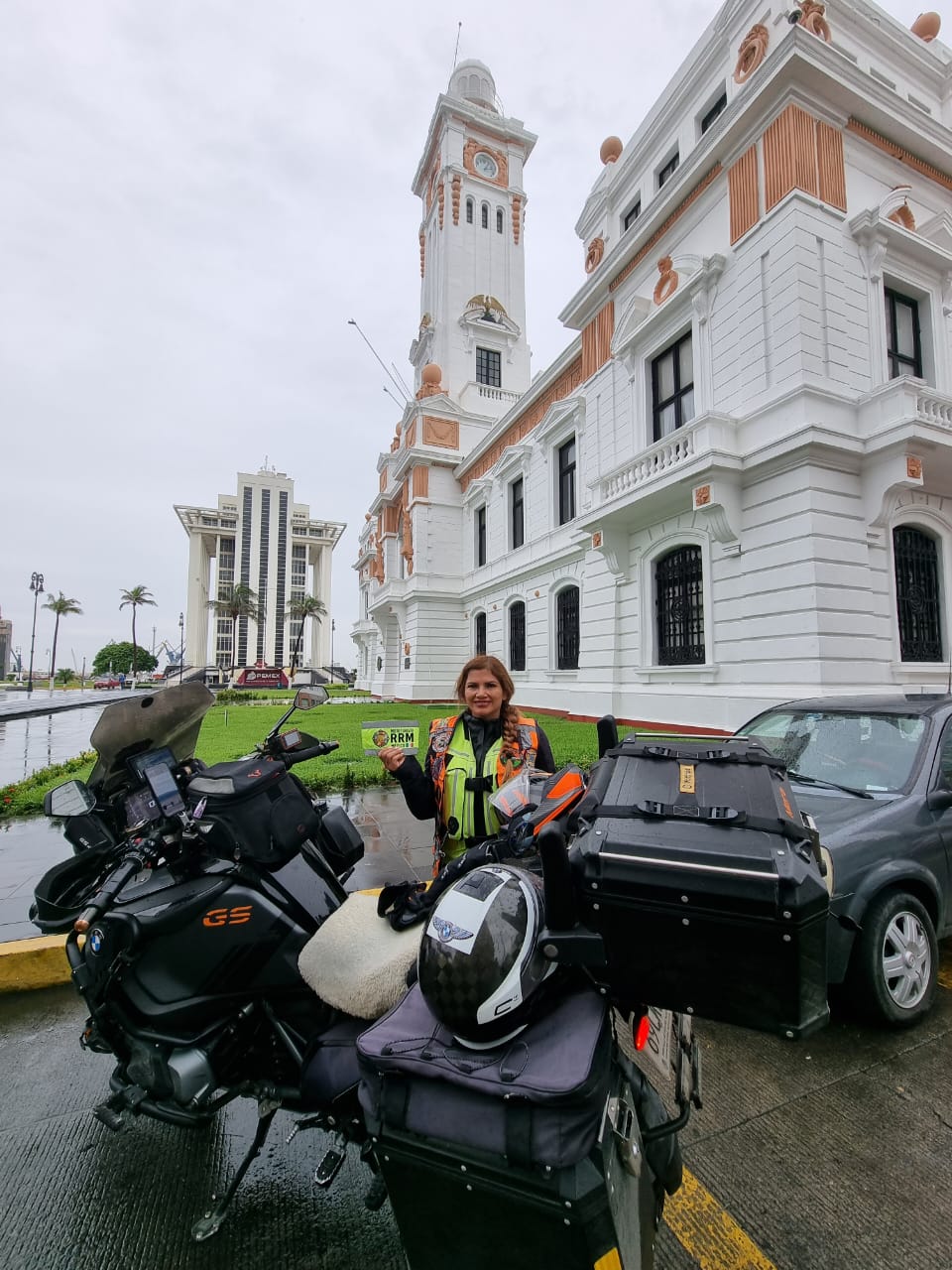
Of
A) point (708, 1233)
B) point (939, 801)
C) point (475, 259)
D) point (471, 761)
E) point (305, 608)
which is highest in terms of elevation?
point (475, 259)

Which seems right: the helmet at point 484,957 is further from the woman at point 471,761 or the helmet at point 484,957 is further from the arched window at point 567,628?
the arched window at point 567,628

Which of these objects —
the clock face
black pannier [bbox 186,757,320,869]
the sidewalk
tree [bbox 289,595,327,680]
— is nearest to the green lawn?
the sidewalk

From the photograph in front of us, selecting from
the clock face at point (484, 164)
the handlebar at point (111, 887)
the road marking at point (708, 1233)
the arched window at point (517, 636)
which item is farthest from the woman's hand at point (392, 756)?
the clock face at point (484, 164)

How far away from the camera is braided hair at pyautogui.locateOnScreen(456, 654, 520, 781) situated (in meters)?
2.67

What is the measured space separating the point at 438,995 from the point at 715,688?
392 inches

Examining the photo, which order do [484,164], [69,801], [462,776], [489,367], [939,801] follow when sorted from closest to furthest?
[69,801], [462,776], [939,801], [489,367], [484,164]

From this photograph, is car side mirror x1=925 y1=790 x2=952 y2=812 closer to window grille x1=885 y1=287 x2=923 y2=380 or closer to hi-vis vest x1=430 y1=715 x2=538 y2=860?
hi-vis vest x1=430 y1=715 x2=538 y2=860

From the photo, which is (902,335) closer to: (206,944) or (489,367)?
(206,944)

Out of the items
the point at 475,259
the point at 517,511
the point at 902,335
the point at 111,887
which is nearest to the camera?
the point at 111,887

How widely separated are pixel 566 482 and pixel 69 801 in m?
16.6

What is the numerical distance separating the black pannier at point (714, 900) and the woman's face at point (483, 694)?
119 cm

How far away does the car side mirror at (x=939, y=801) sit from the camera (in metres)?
3.13

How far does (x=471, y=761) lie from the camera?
8.77 ft

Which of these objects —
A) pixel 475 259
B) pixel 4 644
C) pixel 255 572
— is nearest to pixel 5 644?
pixel 4 644
